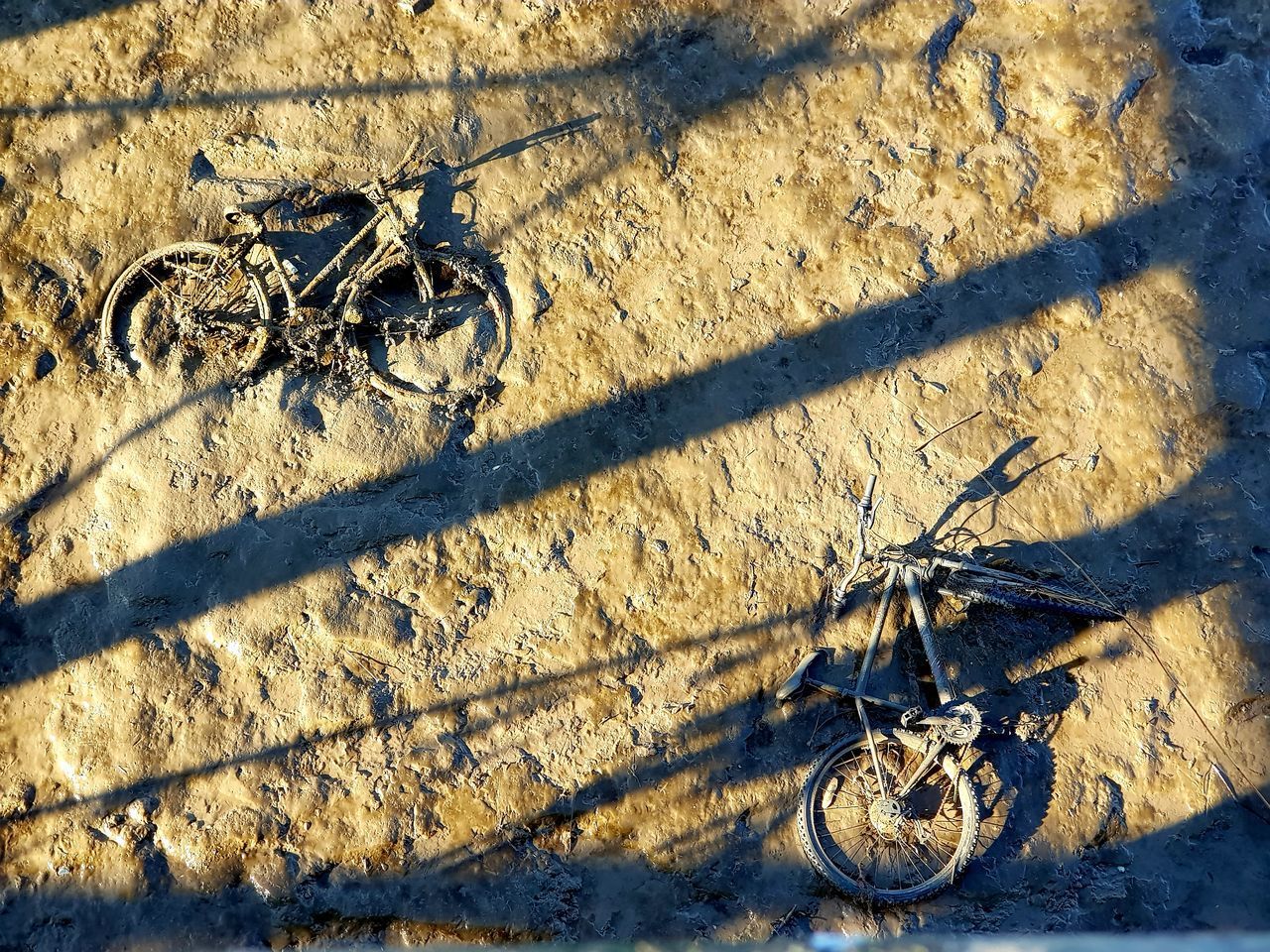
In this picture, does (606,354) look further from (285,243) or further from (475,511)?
(285,243)

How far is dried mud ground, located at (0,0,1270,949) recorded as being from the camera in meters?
5.99

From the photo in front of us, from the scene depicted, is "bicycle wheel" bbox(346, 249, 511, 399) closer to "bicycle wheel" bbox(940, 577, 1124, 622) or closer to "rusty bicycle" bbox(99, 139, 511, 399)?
"rusty bicycle" bbox(99, 139, 511, 399)

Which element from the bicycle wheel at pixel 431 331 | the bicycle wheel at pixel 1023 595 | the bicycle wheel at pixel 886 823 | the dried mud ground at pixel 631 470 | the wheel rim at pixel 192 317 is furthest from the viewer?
the bicycle wheel at pixel 431 331

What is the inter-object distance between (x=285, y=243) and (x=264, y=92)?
1162 millimetres

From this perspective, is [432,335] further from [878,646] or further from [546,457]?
[878,646]

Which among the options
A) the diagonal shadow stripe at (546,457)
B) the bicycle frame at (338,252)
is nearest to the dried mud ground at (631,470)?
the diagonal shadow stripe at (546,457)

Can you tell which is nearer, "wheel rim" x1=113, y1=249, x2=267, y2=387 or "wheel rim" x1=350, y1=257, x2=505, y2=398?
"wheel rim" x1=113, y1=249, x2=267, y2=387

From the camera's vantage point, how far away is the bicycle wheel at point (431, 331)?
6.61 meters

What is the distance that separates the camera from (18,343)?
6598 mm

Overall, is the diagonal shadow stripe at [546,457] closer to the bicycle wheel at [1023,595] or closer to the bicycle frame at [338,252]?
the bicycle frame at [338,252]

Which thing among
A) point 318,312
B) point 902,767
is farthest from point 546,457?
point 902,767

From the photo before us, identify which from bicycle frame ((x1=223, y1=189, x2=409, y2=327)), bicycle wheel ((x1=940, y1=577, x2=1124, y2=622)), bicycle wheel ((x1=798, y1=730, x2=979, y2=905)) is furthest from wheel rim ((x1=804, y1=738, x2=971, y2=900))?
bicycle frame ((x1=223, y1=189, x2=409, y2=327))

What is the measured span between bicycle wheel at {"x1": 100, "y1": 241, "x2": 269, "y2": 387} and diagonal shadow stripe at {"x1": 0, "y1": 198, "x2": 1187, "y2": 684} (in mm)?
1166

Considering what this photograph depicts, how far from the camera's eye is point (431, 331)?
664 cm
